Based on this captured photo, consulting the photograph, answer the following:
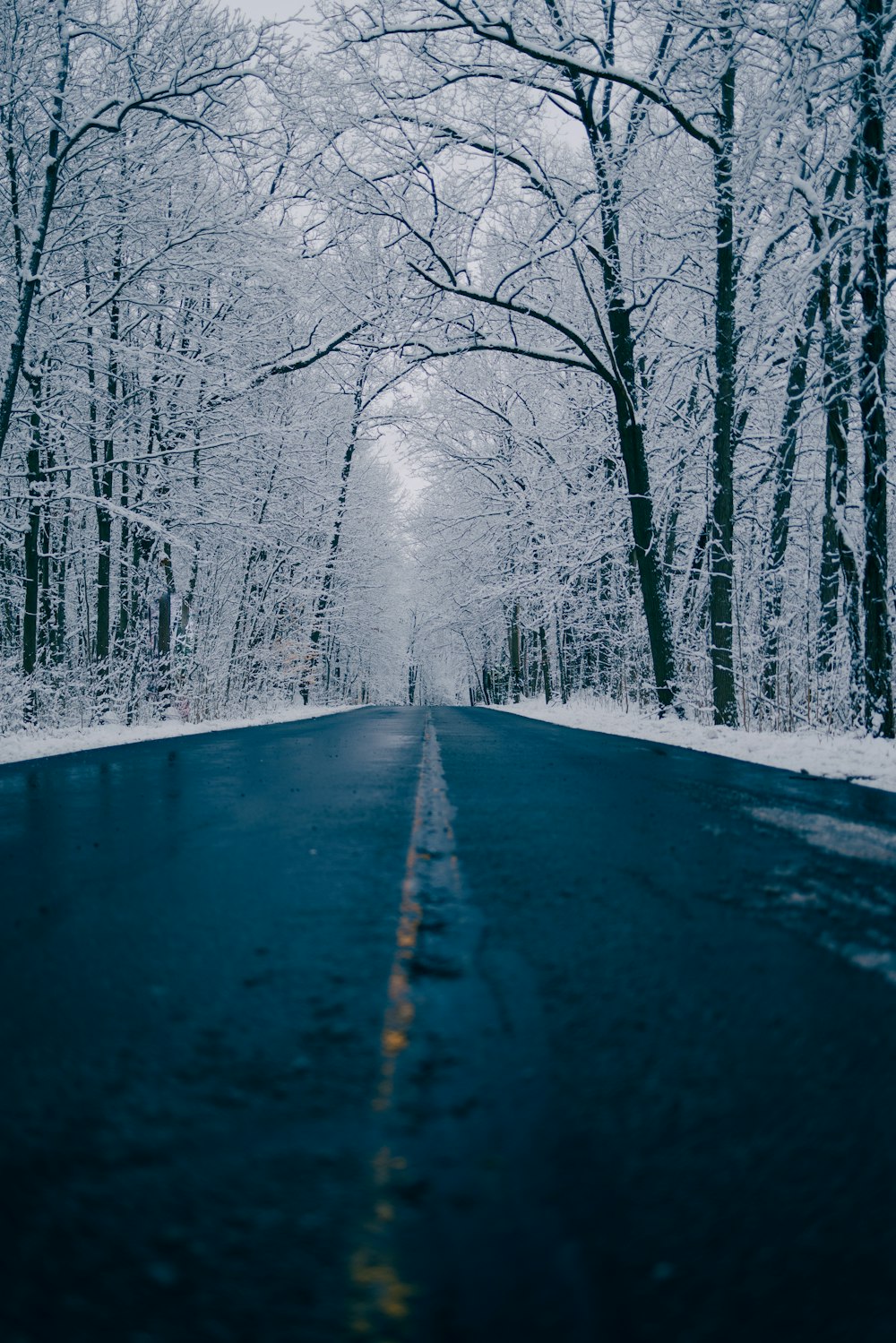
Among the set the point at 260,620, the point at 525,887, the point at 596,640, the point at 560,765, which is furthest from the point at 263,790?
the point at 260,620

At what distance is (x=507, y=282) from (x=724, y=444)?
16.2ft

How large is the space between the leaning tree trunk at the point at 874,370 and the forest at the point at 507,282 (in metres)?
0.04

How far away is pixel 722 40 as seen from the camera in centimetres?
1184

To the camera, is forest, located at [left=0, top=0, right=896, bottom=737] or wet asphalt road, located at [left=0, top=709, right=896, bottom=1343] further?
forest, located at [left=0, top=0, right=896, bottom=737]

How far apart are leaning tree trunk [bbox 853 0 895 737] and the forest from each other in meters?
0.04

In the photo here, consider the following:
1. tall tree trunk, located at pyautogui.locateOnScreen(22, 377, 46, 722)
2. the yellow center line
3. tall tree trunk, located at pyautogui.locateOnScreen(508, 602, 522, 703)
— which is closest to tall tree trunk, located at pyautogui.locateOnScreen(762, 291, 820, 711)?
tall tree trunk, located at pyautogui.locateOnScreen(22, 377, 46, 722)

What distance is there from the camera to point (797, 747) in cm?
992

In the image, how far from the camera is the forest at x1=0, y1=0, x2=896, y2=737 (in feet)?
38.5

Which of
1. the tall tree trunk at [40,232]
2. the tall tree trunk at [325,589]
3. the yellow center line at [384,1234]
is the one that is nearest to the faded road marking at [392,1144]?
the yellow center line at [384,1234]

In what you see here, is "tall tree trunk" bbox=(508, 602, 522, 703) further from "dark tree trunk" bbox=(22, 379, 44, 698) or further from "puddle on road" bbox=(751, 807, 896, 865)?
"puddle on road" bbox=(751, 807, 896, 865)

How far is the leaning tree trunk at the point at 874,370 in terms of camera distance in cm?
1063


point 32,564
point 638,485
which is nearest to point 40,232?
point 32,564

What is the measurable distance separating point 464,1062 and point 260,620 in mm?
27673

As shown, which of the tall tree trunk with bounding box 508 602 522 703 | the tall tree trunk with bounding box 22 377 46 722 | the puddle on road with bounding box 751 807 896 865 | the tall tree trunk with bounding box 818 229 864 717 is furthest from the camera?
the tall tree trunk with bounding box 508 602 522 703
